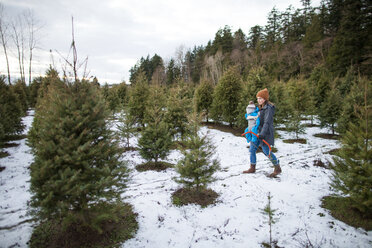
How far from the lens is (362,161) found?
3.89 metres

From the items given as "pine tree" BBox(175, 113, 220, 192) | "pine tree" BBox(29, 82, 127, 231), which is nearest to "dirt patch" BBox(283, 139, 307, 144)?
"pine tree" BBox(175, 113, 220, 192)

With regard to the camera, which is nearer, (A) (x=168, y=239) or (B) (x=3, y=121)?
(A) (x=168, y=239)

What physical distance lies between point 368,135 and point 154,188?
5.56m

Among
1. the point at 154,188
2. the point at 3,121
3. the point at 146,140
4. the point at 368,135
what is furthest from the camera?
the point at 3,121

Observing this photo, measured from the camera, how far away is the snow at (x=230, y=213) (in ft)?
11.6

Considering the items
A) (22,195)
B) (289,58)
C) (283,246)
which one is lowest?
(283,246)

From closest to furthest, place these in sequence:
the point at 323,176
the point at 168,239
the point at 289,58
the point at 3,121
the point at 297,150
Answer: the point at 168,239 < the point at 323,176 < the point at 3,121 < the point at 297,150 < the point at 289,58

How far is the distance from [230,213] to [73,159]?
3626mm

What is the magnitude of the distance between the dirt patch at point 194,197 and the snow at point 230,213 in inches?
7.0

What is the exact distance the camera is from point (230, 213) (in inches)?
173

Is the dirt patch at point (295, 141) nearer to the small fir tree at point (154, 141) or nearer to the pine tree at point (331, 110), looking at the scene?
the pine tree at point (331, 110)

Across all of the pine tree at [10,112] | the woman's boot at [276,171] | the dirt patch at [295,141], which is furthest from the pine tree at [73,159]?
the dirt patch at [295,141]

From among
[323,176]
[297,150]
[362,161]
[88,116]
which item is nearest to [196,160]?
[88,116]

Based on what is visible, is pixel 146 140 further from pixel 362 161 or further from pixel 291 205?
pixel 362 161
